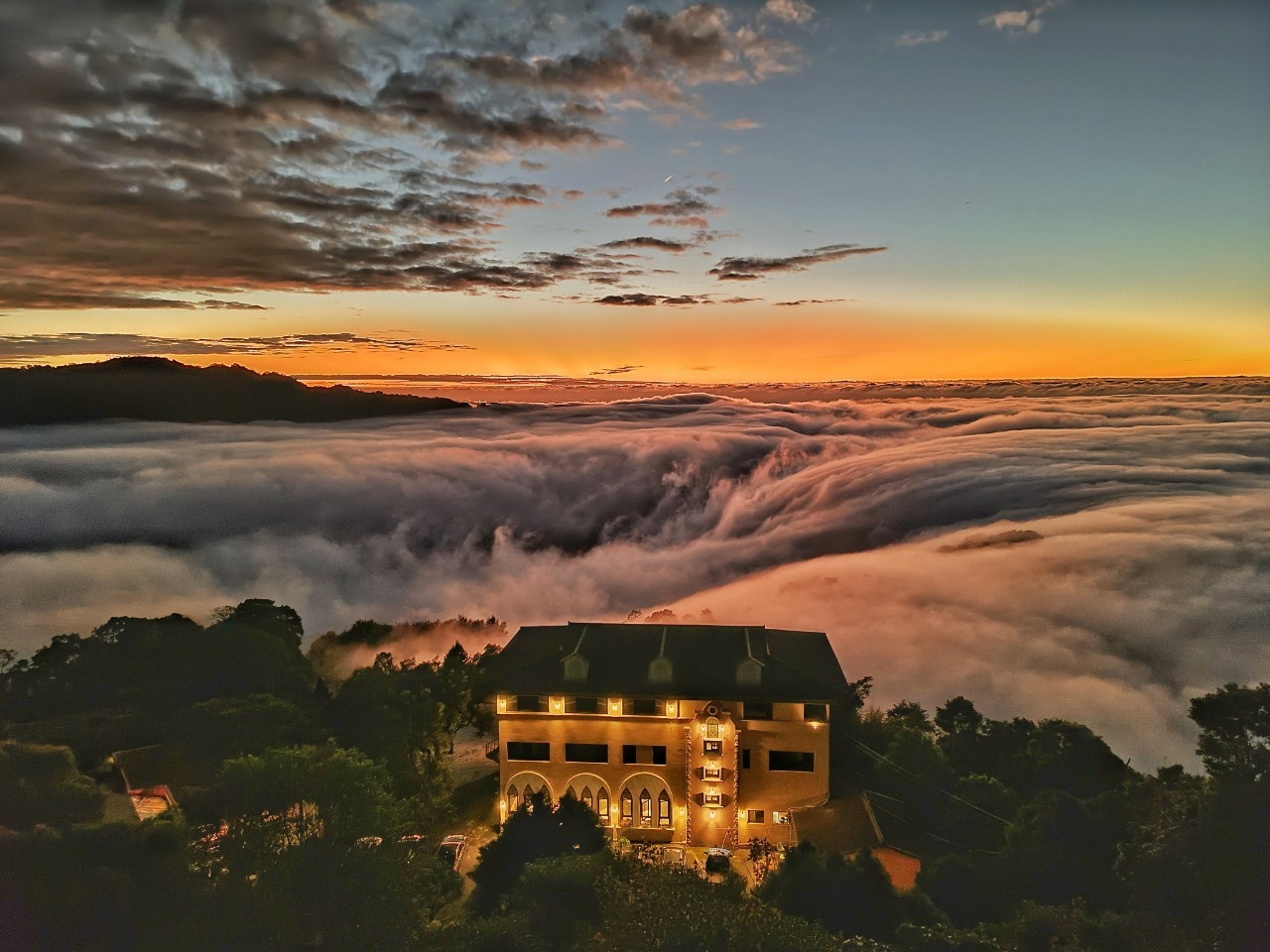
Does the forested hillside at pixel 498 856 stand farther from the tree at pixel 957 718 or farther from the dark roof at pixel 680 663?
the tree at pixel 957 718

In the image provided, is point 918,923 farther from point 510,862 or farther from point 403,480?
point 403,480

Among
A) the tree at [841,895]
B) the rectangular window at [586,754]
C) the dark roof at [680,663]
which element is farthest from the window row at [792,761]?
the rectangular window at [586,754]

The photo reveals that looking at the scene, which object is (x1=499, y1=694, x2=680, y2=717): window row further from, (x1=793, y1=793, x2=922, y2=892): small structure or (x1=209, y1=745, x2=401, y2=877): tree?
(x1=209, y1=745, x2=401, y2=877): tree

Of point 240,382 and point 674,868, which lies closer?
point 674,868

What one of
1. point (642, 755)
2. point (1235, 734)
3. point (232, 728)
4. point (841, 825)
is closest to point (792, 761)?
point (841, 825)

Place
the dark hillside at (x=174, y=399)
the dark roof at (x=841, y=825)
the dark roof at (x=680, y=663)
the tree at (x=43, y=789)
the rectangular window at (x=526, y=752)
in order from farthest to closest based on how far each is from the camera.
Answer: the dark hillside at (x=174, y=399) → the rectangular window at (x=526, y=752) → the dark roof at (x=680, y=663) → the dark roof at (x=841, y=825) → the tree at (x=43, y=789)

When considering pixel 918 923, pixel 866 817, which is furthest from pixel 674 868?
pixel 866 817

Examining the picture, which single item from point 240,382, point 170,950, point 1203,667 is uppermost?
point 240,382
